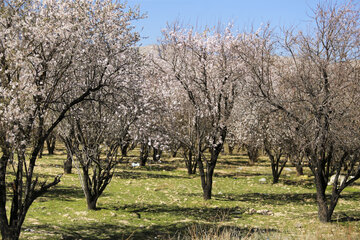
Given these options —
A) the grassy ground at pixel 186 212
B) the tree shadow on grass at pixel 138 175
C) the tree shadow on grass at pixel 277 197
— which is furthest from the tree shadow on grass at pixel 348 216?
the tree shadow on grass at pixel 138 175

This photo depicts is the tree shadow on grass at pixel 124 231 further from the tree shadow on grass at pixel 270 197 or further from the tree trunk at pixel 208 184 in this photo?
the tree shadow on grass at pixel 270 197

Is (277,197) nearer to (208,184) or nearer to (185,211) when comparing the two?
(208,184)

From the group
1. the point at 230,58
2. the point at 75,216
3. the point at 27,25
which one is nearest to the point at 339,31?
the point at 230,58

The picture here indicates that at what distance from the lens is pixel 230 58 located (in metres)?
20.5

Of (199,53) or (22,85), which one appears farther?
(199,53)

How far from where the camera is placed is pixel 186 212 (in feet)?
53.5

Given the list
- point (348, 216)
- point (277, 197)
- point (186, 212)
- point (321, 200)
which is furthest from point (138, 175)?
point (348, 216)

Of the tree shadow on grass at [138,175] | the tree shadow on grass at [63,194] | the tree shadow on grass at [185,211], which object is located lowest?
the tree shadow on grass at [185,211]

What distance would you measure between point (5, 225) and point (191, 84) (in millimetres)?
12794

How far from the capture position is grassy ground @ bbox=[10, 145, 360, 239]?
11537 millimetres

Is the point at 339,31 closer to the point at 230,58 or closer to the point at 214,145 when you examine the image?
the point at 230,58

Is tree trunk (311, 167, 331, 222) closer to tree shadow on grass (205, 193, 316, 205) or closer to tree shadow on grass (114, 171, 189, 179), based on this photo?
tree shadow on grass (205, 193, 316, 205)

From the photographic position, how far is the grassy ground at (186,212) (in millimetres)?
11537

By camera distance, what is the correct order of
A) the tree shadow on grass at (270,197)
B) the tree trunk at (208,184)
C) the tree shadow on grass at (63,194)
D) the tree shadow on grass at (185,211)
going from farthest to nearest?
the tree shadow on grass at (270,197), the tree trunk at (208,184), the tree shadow on grass at (63,194), the tree shadow on grass at (185,211)
